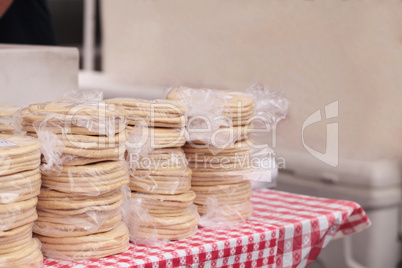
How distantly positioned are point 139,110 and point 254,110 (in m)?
0.45

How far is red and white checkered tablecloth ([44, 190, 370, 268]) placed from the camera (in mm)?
1601

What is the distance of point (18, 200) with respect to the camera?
55.6 inches

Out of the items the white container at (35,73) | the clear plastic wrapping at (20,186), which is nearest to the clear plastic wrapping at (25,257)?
the clear plastic wrapping at (20,186)

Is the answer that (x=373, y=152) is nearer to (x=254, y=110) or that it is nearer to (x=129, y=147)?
(x=254, y=110)

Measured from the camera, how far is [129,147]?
1.67 meters

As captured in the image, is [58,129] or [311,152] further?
[311,152]

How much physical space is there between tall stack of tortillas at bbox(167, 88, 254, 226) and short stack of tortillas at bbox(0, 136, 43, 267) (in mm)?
549

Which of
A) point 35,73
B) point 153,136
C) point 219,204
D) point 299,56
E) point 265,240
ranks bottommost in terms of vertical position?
point 265,240

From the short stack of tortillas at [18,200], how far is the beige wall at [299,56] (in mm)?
1756

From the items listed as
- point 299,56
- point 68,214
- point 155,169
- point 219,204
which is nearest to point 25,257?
point 68,214

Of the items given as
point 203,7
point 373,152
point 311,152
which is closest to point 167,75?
point 203,7

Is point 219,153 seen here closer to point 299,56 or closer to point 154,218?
point 154,218

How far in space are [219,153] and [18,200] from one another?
0.69 meters

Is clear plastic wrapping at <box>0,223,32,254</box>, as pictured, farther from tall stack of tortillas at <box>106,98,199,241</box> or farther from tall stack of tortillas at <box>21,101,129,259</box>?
tall stack of tortillas at <box>106,98,199,241</box>
